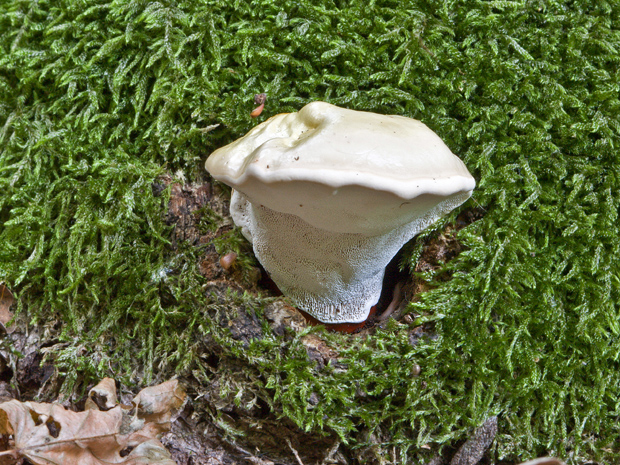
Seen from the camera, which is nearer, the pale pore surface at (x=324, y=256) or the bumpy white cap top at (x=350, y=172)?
the bumpy white cap top at (x=350, y=172)

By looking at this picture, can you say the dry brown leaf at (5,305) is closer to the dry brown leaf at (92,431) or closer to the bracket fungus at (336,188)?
the dry brown leaf at (92,431)

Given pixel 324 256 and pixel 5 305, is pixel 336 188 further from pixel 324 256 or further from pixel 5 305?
pixel 5 305

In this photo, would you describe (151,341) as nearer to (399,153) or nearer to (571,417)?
(399,153)

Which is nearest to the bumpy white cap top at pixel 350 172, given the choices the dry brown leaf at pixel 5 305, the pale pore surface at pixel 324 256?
the pale pore surface at pixel 324 256

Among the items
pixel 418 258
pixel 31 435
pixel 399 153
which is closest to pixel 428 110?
pixel 418 258

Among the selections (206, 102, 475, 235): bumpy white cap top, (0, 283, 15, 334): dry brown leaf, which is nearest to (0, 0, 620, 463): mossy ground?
(0, 283, 15, 334): dry brown leaf

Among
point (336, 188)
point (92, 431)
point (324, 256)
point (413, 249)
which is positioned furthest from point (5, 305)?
point (413, 249)

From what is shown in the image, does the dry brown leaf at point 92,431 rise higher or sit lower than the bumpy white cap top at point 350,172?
lower
